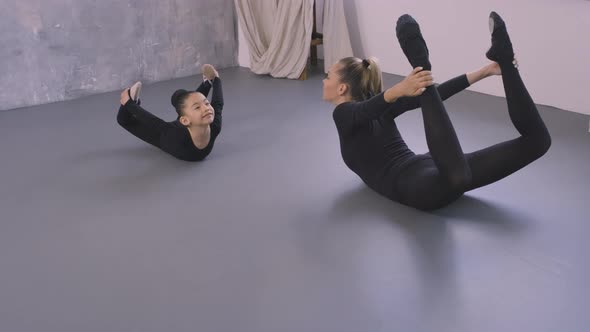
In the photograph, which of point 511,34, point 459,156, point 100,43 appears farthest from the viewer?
point 100,43

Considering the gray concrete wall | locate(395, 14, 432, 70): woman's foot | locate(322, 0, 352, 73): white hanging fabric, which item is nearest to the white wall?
locate(322, 0, 352, 73): white hanging fabric

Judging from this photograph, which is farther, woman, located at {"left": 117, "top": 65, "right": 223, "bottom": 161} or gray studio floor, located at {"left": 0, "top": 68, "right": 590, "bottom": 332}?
woman, located at {"left": 117, "top": 65, "right": 223, "bottom": 161}

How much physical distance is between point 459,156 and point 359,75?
581mm

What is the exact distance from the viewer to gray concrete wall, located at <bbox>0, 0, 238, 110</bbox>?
4.03 metres

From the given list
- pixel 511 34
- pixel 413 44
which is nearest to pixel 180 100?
pixel 413 44

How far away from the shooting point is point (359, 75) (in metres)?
2.46

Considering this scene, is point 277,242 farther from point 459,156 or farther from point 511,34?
point 511,34

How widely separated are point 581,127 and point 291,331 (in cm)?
232

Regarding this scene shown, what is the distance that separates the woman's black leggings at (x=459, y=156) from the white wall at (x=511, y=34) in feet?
4.67

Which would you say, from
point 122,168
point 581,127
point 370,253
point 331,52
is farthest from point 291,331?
point 331,52

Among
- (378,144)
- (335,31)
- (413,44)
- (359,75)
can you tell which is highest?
(413,44)

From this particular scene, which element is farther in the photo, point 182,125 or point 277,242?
point 182,125

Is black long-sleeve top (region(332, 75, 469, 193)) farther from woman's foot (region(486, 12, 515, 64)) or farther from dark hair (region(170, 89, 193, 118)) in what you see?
dark hair (region(170, 89, 193, 118))

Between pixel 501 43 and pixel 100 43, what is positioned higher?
pixel 501 43
